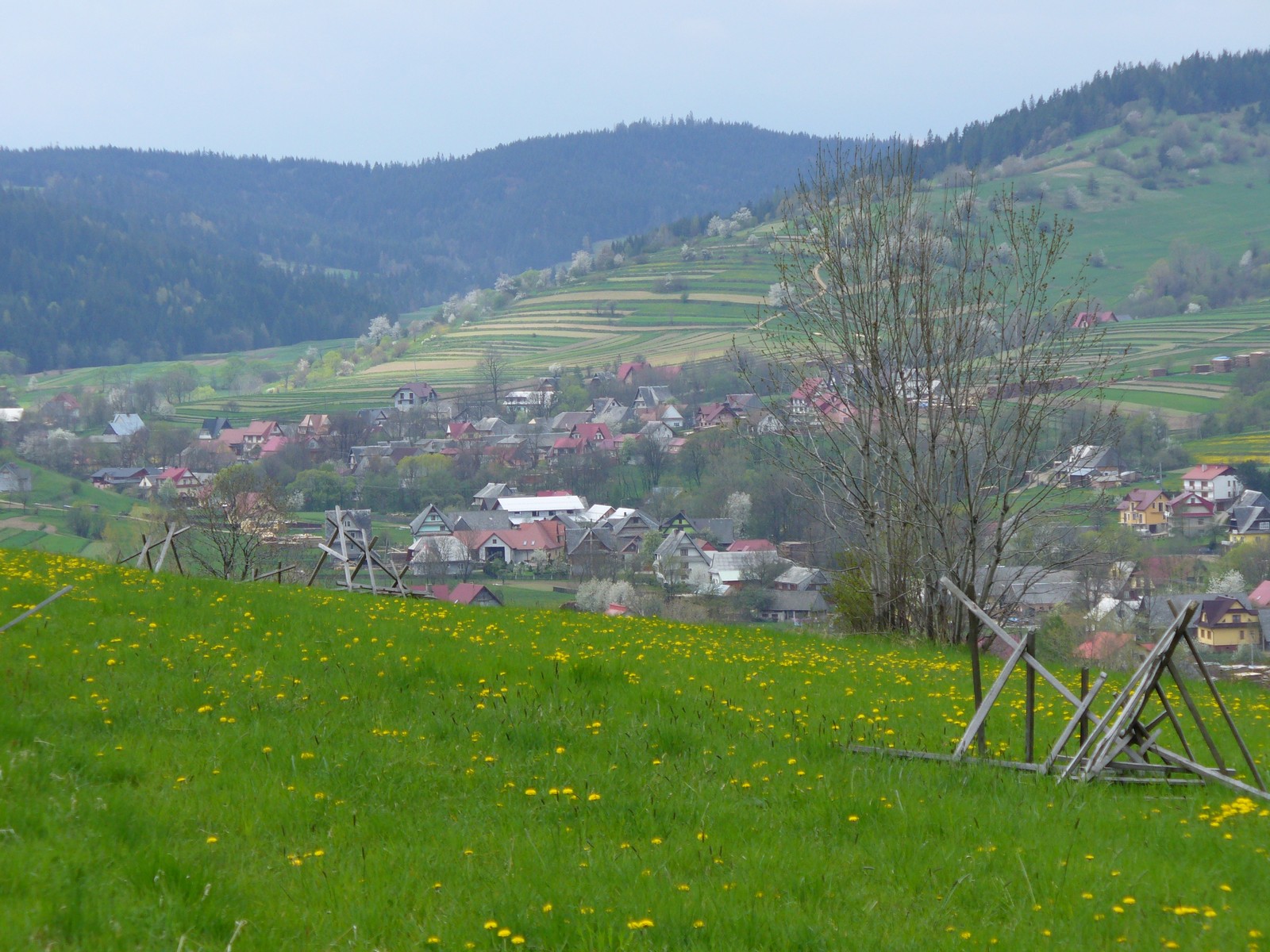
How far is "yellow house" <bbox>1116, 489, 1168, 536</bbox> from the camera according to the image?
79562mm

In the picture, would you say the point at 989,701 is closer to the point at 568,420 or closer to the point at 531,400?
the point at 568,420

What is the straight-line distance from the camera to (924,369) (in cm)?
2319

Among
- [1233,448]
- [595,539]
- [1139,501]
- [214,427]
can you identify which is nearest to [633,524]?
[595,539]

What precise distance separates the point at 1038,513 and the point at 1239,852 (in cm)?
1665

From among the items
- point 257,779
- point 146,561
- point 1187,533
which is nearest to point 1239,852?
point 257,779

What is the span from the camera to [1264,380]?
106 metres

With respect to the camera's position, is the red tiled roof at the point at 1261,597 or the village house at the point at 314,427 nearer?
the red tiled roof at the point at 1261,597

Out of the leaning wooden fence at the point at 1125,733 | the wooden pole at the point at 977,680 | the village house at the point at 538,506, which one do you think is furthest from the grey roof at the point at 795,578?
the leaning wooden fence at the point at 1125,733

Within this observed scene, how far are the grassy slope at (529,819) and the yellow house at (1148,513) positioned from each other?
75.5 m

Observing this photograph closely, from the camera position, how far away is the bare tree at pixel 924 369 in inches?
882

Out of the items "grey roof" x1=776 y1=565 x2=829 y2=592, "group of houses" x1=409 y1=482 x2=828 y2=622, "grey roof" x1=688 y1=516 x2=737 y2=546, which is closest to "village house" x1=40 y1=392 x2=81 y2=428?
"group of houses" x1=409 y1=482 x2=828 y2=622

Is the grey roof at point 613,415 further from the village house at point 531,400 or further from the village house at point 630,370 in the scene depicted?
the village house at point 630,370

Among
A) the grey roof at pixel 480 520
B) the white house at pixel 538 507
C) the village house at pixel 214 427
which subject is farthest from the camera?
the village house at pixel 214 427

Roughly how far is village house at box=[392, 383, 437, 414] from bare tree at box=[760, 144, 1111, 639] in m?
127
